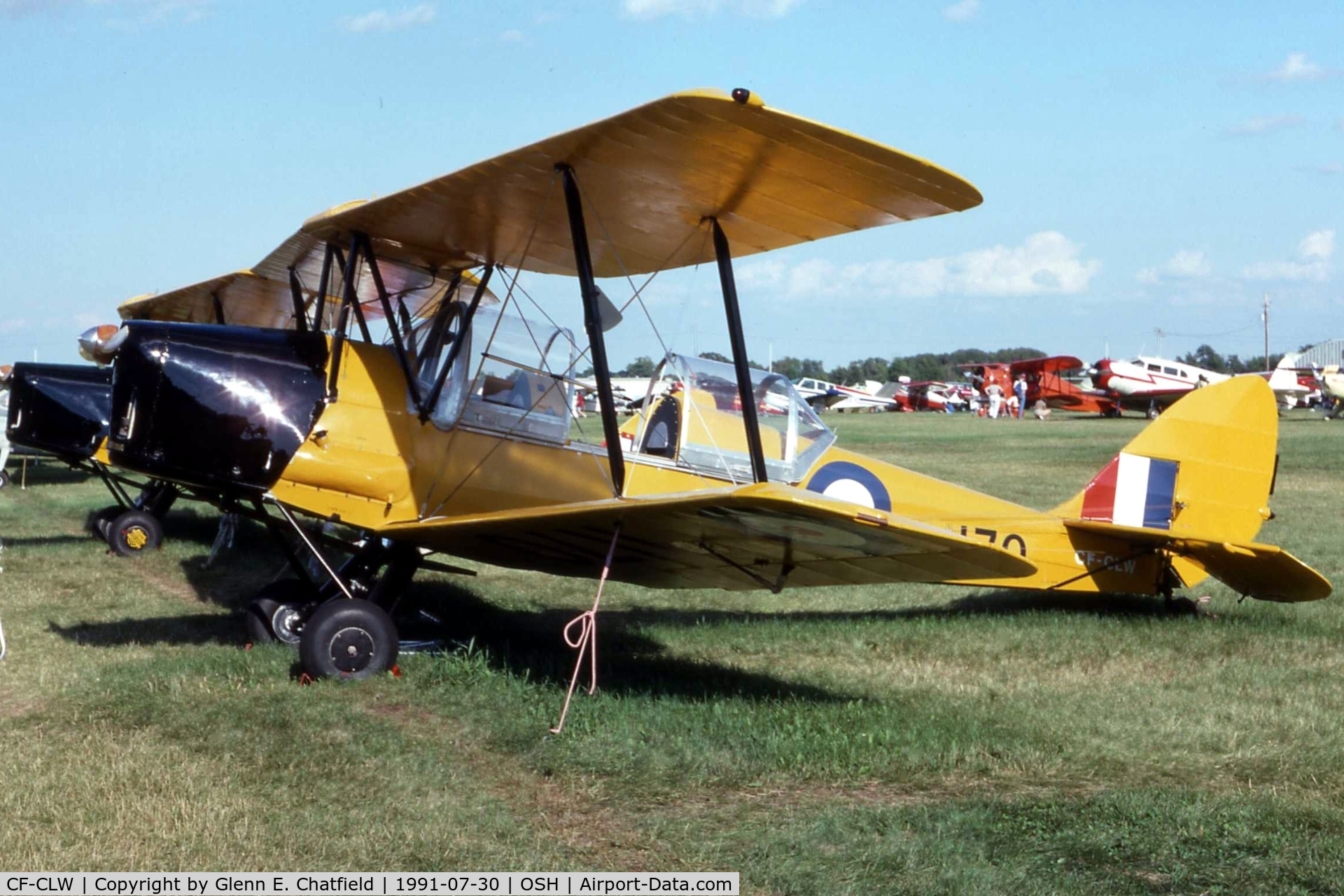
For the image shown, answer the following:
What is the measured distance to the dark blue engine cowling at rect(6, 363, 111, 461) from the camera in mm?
10750

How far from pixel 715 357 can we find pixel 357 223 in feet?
7.05

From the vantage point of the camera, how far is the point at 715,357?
721 centimetres

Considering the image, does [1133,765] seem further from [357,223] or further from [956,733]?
[357,223]

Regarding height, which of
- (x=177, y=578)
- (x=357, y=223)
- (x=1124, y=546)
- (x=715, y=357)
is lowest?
(x=177, y=578)

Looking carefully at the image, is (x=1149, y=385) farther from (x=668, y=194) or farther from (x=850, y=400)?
(x=668, y=194)

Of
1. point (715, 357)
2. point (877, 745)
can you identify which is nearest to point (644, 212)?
point (715, 357)

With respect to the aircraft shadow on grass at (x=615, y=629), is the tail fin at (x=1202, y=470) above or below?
→ above

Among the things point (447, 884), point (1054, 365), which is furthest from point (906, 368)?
point (447, 884)

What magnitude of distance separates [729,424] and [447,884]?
4009 mm

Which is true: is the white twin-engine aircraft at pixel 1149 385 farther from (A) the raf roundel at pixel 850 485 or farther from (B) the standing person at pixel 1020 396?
(A) the raf roundel at pixel 850 485

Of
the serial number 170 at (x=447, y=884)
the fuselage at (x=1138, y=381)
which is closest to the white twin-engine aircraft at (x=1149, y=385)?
the fuselage at (x=1138, y=381)

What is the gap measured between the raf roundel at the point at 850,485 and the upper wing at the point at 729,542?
1.21 meters

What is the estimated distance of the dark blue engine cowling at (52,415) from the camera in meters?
10.8

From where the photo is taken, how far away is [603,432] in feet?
22.4
